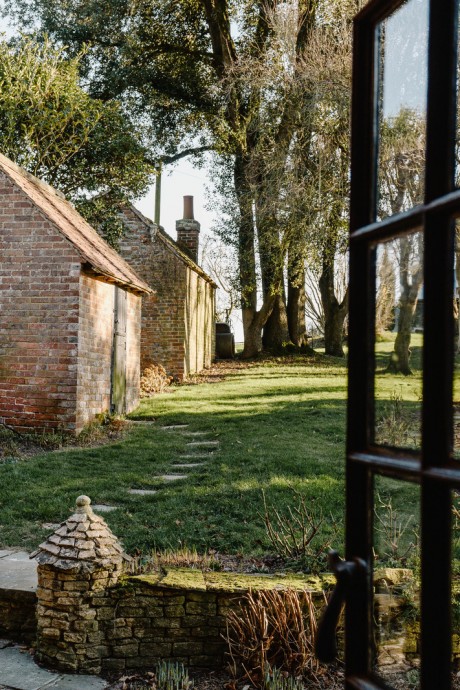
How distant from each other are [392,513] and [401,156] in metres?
1.18

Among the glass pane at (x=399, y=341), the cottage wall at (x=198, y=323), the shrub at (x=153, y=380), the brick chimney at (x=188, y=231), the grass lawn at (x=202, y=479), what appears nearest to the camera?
the glass pane at (x=399, y=341)

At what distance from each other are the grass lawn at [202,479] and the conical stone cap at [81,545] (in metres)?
0.97

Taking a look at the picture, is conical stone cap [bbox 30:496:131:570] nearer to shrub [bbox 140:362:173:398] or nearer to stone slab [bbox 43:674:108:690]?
stone slab [bbox 43:674:108:690]

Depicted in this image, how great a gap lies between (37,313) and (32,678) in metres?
7.21

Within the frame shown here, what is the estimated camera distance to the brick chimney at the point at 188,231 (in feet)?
73.9

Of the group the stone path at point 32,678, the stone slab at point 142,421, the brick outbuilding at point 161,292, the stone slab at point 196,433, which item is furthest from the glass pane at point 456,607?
the brick outbuilding at point 161,292

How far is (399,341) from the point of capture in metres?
1.58

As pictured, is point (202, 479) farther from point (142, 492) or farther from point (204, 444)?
point (204, 444)

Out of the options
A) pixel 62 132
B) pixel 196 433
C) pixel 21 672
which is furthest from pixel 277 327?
pixel 21 672

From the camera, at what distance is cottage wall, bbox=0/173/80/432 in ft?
33.6

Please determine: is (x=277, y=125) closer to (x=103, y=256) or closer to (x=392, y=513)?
(x=103, y=256)

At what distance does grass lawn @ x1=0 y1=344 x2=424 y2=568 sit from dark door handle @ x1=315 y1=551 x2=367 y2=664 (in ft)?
0.71

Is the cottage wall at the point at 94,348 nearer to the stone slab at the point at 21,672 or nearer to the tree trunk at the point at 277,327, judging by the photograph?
the stone slab at the point at 21,672

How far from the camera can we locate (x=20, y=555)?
5004 millimetres
